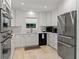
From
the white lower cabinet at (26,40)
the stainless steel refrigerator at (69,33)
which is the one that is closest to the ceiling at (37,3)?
the stainless steel refrigerator at (69,33)

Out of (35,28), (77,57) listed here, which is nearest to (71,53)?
(77,57)

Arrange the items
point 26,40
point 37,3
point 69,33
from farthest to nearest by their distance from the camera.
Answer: point 26,40
point 37,3
point 69,33

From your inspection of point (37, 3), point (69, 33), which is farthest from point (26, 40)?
point (69, 33)

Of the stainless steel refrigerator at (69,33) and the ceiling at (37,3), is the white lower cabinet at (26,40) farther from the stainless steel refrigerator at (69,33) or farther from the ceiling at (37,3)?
the stainless steel refrigerator at (69,33)

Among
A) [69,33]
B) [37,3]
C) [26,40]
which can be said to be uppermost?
[37,3]

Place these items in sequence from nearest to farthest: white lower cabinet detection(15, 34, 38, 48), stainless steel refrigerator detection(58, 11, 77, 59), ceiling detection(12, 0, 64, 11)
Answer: stainless steel refrigerator detection(58, 11, 77, 59)
ceiling detection(12, 0, 64, 11)
white lower cabinet detection(15, 34, 38, 48)

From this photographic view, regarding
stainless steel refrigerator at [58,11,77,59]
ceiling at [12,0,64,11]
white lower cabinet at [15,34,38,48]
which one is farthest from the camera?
white lower cabinet at [15,34,38,48]

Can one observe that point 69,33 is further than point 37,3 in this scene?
No

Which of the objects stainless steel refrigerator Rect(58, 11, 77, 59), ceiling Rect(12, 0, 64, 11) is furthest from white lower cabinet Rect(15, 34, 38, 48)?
stainless steel refrigerator Rect(58, 11, 77, 59)

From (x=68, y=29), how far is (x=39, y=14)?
391 cm

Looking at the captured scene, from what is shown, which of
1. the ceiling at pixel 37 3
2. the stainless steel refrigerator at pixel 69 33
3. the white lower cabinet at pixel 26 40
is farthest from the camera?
the white lower cabinet at pixel 26 40

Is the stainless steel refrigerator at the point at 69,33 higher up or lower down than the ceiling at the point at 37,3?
lower down

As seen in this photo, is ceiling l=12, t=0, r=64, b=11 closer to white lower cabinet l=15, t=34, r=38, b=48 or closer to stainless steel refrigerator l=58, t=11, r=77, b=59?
stainless steel refrigerator l=58, t=11, r=77, b=59

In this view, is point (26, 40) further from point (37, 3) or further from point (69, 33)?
point (69, 33)
